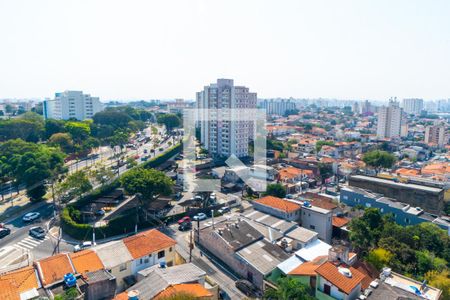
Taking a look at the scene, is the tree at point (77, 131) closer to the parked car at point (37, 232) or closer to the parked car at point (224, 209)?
the parked car at point (37, 232)

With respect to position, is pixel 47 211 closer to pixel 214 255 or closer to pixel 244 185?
pixel 214 255

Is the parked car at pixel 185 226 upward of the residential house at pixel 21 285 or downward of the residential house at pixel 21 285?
downward

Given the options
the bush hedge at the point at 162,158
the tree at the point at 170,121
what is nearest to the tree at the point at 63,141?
the bush hedge at the point at 162,158

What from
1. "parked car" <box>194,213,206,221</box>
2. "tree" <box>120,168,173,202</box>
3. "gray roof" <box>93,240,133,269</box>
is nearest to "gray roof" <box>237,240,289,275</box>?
"gray roof" <box>93,240,133,269</box>

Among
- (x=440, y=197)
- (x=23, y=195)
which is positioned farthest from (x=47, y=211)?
(x=440, y=197)

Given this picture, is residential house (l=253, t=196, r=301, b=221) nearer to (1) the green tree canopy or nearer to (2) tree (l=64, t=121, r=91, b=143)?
(1) the green tree canopy

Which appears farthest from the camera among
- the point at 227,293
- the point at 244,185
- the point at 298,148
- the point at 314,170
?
the point at 298,148
